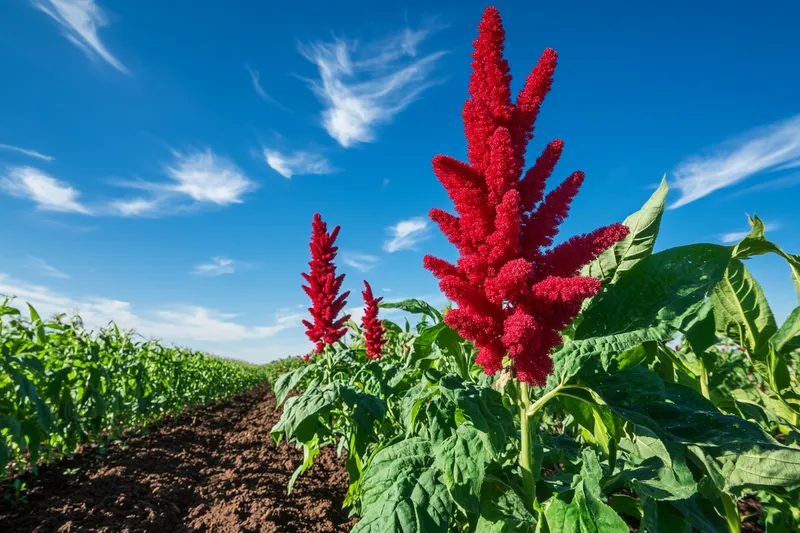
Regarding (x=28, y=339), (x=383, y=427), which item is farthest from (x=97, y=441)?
(x=383, y=427)

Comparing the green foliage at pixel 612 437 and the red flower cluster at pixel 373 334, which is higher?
the red flower cluster at pixel 373 334

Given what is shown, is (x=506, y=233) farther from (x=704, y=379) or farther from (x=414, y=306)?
(x=704, y=379)

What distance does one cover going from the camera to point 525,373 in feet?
5.52

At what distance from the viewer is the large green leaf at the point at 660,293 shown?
5.41 ft

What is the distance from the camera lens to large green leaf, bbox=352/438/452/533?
1.61 m

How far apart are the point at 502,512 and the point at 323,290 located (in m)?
3.51

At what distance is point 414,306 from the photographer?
8.28ft

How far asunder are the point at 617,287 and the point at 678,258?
23 centimetres

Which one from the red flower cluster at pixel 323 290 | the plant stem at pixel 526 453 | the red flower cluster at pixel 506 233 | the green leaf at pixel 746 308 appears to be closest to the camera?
the red flower cluster at pixel 506 233

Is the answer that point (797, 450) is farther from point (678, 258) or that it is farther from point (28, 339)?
point (28, 339)

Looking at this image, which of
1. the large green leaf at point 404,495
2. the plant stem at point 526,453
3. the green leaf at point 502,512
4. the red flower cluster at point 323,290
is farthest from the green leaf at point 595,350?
the red flower cluster at point 323,290

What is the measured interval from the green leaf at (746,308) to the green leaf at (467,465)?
1.73 m

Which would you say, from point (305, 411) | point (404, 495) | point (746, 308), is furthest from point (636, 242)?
point (305, 411)

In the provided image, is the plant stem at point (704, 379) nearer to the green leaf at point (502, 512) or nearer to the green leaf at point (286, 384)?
the green leaf at point (502, 512)
